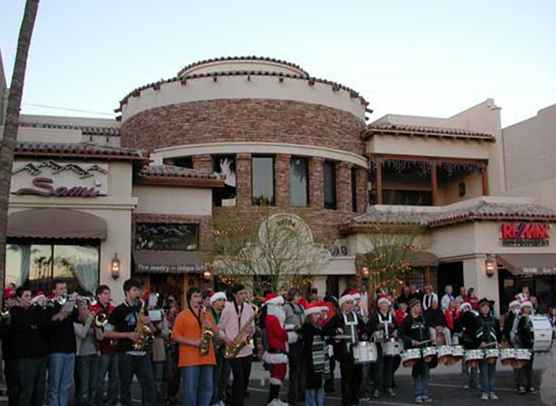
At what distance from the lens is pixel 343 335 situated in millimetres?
11719

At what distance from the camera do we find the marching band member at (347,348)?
11.5 meters

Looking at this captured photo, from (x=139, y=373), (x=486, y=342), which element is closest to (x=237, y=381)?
(x=139, y=373)

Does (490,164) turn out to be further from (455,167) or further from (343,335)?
(343,335)

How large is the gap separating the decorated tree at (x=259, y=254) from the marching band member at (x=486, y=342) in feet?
A: 30.7

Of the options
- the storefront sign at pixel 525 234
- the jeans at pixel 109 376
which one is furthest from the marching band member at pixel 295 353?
the storefront sign at pixel 525 234

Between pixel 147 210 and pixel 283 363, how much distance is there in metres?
13.4

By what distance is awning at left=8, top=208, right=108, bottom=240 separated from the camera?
1967 cm

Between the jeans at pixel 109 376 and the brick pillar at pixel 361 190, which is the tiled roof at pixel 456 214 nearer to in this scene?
the brick pillar at pixel 361 190

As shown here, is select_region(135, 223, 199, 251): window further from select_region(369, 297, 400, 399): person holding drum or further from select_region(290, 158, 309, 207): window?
select_region(369, 297, 400, 399): person holding drum

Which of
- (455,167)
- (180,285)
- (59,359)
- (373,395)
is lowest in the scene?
(373,395)

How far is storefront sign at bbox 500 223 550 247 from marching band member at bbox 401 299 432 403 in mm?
14520

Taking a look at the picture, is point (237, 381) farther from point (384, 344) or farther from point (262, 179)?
point (262, 179)

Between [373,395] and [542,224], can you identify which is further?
[542,224]

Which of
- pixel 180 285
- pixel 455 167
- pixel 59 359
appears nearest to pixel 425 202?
pixel 455 167
